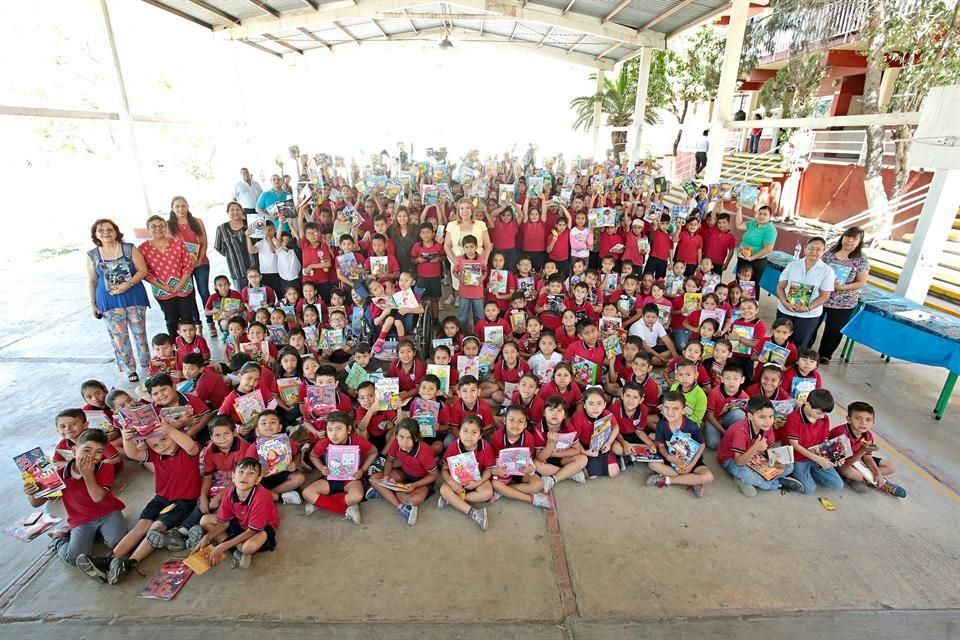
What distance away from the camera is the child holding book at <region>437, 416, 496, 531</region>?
361cm

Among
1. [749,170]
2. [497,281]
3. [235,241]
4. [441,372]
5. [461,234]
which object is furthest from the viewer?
[749,170]

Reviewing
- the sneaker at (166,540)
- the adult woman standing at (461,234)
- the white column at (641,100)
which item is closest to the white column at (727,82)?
the white column at (641,100)

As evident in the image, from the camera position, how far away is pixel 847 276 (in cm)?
544

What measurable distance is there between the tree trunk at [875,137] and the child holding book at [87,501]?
40.4 ft

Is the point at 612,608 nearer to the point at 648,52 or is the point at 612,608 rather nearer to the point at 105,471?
the point at 105,471

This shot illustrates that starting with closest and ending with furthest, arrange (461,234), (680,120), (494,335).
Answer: (494,335), (461,234), (680,120)

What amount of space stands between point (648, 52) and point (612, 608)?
14.2 metres

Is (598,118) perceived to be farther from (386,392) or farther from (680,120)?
(386,392)

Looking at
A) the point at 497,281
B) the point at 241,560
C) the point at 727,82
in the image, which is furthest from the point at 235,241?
the point at 727,82

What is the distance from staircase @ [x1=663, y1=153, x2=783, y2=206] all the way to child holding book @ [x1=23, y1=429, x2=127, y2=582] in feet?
43.0

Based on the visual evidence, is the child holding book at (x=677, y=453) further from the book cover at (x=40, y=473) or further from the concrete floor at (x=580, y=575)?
the book cover at (x=40, y=473)

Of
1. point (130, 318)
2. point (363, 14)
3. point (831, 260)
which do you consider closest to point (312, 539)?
point (130, 318)

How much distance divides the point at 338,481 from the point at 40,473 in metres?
→ 1.80

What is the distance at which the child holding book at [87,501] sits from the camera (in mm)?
3162
